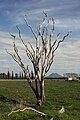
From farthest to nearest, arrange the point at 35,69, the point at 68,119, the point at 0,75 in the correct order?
the point at 0,75 < the point at 35,69 < the point at 68,119

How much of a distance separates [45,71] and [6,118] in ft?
31.0

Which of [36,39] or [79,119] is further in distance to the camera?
[36,39]

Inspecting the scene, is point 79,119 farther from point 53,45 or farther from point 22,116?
point 53,45

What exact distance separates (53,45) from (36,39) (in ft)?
4.37

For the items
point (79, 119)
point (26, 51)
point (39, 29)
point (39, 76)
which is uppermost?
point (39, 29)

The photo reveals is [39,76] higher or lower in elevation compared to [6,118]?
higher

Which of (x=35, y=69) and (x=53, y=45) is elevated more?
(x=53, y=45)

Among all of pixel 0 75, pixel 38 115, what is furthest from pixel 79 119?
pixel 0 75

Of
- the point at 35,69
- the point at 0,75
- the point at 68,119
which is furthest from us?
the point at 0,75

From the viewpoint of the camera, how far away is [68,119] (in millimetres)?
16609

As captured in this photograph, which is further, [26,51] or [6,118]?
[26,51]

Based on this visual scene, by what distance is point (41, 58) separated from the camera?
84.6 feet

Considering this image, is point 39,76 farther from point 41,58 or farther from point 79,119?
point 79,119

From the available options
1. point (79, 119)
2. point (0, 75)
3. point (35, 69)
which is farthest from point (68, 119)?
point (0, 75)
